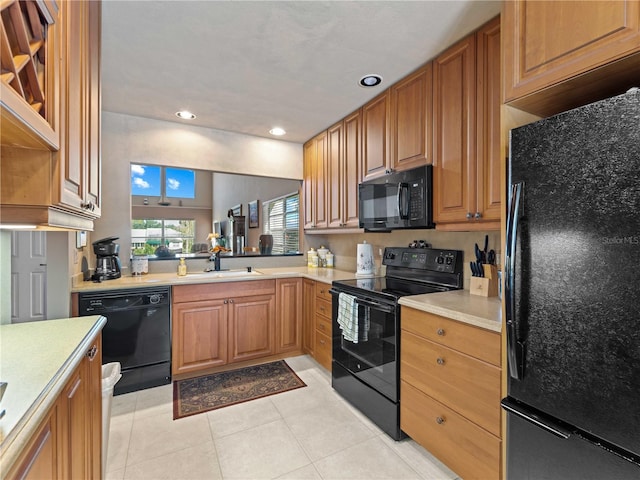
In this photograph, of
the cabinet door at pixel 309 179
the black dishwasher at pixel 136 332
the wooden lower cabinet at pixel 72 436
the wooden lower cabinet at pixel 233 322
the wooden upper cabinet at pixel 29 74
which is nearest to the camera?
the wooden upper cabinet at pixel 29 74

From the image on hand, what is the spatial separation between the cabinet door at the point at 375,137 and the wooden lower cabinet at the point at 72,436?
219cm

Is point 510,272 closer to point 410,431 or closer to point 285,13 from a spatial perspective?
point 410,431

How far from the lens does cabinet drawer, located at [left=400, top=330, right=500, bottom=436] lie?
1.39 metres

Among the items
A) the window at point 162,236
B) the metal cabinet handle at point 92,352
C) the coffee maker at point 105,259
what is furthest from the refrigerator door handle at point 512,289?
the window at point 162,236

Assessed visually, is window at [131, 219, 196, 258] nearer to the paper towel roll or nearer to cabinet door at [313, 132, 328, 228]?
cabinet door at [313, 132, 328, 228]

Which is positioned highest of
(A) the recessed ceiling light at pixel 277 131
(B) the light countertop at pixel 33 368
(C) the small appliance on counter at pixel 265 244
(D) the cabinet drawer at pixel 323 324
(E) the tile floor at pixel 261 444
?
(A) the recessed ceiling light at pixel 277 131

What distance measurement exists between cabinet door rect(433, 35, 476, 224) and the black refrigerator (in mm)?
635

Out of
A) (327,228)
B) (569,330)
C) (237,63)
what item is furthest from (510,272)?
(327,228)

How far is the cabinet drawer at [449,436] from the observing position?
4.66 ft

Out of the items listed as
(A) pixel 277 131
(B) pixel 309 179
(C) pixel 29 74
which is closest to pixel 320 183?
(B) pixel 309 179

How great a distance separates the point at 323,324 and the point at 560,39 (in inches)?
97.9

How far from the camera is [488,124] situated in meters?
1.73

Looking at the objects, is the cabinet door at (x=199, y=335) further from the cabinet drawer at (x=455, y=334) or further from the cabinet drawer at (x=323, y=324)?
the cabinet drawer at (x=455, y=334)

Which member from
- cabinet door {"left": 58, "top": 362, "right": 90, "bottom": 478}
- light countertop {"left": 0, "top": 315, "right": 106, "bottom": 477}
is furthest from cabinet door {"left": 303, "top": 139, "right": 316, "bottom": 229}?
cabinet door {"left": 58, "top": 362, "right": 90, "bottom": 478}
